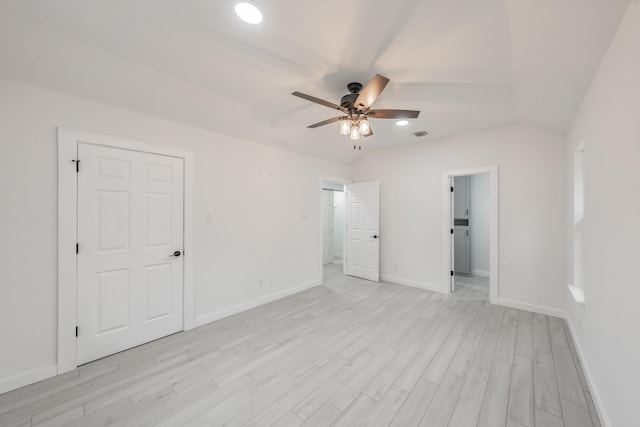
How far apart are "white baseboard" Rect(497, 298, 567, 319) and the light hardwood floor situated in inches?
5.4

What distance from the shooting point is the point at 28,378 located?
2.07 metres

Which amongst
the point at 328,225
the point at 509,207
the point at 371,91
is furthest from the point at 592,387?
the point at 328,225

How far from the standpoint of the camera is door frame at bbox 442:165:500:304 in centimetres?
381

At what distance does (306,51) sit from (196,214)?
229cm

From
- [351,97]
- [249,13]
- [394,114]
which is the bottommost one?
[394,114]

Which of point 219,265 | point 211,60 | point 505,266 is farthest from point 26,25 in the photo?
point 505,266

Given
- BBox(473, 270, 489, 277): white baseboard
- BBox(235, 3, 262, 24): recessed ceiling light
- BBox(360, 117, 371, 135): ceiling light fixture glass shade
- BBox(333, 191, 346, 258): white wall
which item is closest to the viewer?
BBox(235, 3, 262, 24): recessed ceiling light

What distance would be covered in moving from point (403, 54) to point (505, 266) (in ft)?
11.5

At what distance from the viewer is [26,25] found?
172 cm

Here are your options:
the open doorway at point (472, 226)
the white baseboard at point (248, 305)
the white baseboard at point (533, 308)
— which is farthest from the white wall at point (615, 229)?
the white baseboard at point (248, 305)

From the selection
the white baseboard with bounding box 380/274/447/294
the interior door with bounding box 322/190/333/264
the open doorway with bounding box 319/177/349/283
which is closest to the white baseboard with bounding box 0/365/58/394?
the white baseboard with bounding box 380/274/447/294

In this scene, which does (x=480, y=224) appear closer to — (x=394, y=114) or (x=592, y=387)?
(x=592, y=387)

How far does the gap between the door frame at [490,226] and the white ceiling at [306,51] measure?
3.71 ft

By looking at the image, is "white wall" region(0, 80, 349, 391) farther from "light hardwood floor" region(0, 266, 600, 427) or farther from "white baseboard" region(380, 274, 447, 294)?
"white baseboard" region(380, 274, 447, 294)
